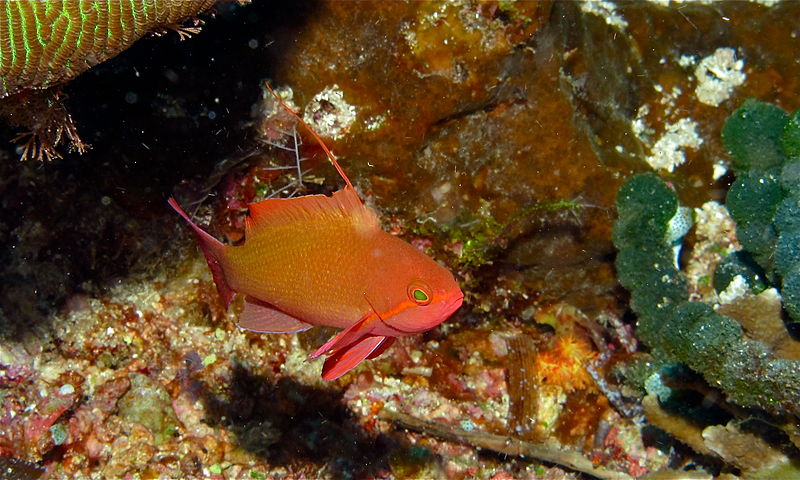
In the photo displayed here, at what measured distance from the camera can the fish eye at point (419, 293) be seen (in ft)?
7.22

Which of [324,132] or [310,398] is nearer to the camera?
[324,132]

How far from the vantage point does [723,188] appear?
4.87m

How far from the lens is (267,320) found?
2.65m

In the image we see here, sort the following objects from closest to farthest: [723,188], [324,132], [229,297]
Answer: [229,297], [324,132], [723,188]

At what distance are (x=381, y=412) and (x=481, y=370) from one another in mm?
915

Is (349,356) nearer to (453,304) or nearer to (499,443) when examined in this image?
(453,304)

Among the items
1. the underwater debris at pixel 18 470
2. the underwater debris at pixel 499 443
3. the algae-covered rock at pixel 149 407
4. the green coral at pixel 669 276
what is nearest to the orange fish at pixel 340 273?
the underwater debris at pixel 499 443

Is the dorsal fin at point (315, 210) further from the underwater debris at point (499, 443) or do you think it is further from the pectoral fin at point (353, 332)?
the underwater debris at point (499, 443)

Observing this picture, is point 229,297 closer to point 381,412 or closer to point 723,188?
point 381,412

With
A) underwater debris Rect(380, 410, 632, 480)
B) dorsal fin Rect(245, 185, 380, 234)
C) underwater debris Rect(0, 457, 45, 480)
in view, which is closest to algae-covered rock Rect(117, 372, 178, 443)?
underwater debris Rect(0, 457, 45, 480)

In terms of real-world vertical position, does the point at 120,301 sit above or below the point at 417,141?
below

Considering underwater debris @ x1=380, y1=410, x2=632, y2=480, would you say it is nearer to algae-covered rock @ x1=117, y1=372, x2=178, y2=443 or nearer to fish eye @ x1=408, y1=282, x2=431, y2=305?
algae-covered rock @ x1=117, y1=372, x2=178, y2=443

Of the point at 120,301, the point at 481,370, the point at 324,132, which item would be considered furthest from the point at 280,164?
the point at 481,370

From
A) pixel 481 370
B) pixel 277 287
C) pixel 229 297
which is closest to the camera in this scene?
pixel 277 287
